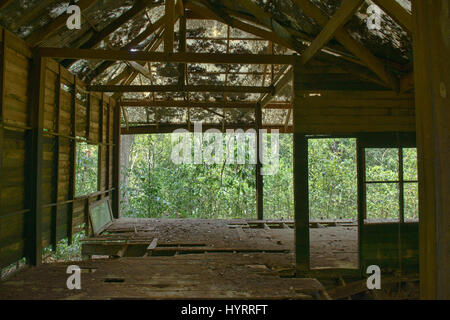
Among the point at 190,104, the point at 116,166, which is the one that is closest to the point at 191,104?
the point at 190,104

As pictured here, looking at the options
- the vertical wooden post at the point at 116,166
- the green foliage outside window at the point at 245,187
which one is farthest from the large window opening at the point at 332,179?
the vertical wooden post at the point at 116,166

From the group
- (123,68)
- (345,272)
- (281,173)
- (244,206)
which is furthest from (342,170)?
(123,68)

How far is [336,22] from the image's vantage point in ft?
13.0

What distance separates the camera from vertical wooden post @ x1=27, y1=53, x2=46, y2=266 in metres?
4.91

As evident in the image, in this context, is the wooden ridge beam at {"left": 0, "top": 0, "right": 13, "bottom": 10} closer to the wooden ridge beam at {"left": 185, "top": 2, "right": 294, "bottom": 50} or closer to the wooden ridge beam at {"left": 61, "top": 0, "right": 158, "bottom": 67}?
the wooden ridge beam at {"left": 61, "top": 0, "right": 158, "bottom": 67}

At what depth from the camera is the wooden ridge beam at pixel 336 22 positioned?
140 inches

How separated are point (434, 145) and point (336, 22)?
295cm

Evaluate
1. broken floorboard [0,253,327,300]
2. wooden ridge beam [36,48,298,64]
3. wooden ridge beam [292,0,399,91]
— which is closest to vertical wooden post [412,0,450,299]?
broken floorboard [0,253,327,300]

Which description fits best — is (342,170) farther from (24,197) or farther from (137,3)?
(24,197)

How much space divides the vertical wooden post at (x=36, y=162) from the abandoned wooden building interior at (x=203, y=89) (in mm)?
21

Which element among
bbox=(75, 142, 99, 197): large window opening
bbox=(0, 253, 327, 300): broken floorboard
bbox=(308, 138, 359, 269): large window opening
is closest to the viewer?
bbox=(0, 253, 327, 300): broken floorboard

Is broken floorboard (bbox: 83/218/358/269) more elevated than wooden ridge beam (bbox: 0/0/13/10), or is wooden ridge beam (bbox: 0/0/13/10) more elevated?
wooden ridge beam (bbox: 0/0/13/10)

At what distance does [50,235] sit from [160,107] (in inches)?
221

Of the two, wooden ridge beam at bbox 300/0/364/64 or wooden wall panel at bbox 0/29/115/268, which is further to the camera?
wooden wall panel at bbox 0/29/115/268
